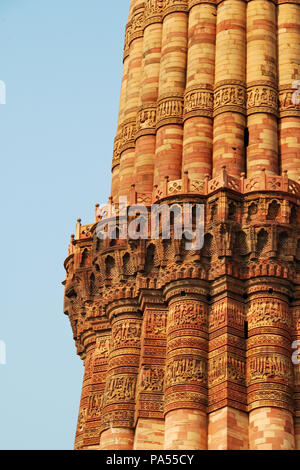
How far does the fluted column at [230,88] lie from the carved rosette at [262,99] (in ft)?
0.59

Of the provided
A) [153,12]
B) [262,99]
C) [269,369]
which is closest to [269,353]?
[269,369]

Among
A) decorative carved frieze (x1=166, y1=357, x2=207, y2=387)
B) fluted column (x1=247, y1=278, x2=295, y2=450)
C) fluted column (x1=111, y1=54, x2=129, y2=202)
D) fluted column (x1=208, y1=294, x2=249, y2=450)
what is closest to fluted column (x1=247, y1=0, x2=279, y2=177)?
fluted column (x1=247, y1=278, x2=295, y2=450)

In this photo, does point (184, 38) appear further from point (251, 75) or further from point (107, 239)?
point (107, 239)

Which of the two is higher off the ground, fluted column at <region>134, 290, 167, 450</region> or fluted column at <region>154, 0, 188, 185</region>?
fluted column at <region>154, 0, 188, 185</region>

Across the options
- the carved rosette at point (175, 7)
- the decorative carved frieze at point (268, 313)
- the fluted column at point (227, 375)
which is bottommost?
the fluted column at point (227, 375)

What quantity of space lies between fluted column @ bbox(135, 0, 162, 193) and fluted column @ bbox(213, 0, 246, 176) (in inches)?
73.6

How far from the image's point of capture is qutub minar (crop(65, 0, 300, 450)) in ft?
86.2

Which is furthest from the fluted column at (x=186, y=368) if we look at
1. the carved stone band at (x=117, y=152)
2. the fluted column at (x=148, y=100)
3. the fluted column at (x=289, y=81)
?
the carved stone band at (x=117, y=152)

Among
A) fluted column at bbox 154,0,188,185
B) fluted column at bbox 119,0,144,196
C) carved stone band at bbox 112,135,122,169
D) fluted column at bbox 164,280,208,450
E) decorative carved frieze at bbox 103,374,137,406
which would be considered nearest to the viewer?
fluted column at bbox 164,280,208,450

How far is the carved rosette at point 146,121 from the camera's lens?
31781mm

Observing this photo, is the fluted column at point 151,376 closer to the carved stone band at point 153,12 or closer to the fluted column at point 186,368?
the fluted column at point 186,368

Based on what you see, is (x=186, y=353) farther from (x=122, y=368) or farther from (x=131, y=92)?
(x=131, y=92)

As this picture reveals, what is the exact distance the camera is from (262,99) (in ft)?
100

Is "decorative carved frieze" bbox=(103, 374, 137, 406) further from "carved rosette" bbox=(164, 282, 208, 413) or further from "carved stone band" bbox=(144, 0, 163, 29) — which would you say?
"carved stone band" bbox=(144, 0, 163, 29)
